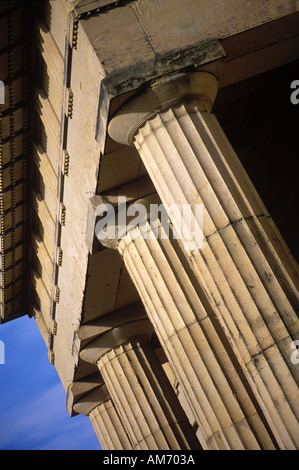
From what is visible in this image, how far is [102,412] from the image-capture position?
18047 mm

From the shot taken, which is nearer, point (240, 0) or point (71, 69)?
point (240, 0)

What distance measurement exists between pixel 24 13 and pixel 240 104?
20.0 ft

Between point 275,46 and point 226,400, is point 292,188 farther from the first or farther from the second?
point 226,400

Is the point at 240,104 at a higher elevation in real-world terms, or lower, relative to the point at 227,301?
higher

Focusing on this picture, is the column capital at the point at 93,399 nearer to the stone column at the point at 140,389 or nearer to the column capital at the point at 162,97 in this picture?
the stone column at the point at 140,389

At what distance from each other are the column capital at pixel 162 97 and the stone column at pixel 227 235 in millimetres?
15

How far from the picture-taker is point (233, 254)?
25.2 ft

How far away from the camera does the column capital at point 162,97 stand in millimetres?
8438

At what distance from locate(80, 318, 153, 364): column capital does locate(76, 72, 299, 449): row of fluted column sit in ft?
14.9

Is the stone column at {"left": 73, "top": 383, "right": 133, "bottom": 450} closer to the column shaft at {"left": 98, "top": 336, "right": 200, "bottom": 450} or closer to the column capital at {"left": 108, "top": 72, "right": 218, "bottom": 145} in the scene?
the column shaft at {"left": 98, "top": 336, "right": 200, "bottom": 450}

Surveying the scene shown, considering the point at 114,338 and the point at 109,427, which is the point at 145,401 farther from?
the point at 109,427

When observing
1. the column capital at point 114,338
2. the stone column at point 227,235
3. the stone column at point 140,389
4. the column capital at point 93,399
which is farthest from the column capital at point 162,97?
the column capital at point 93,399
